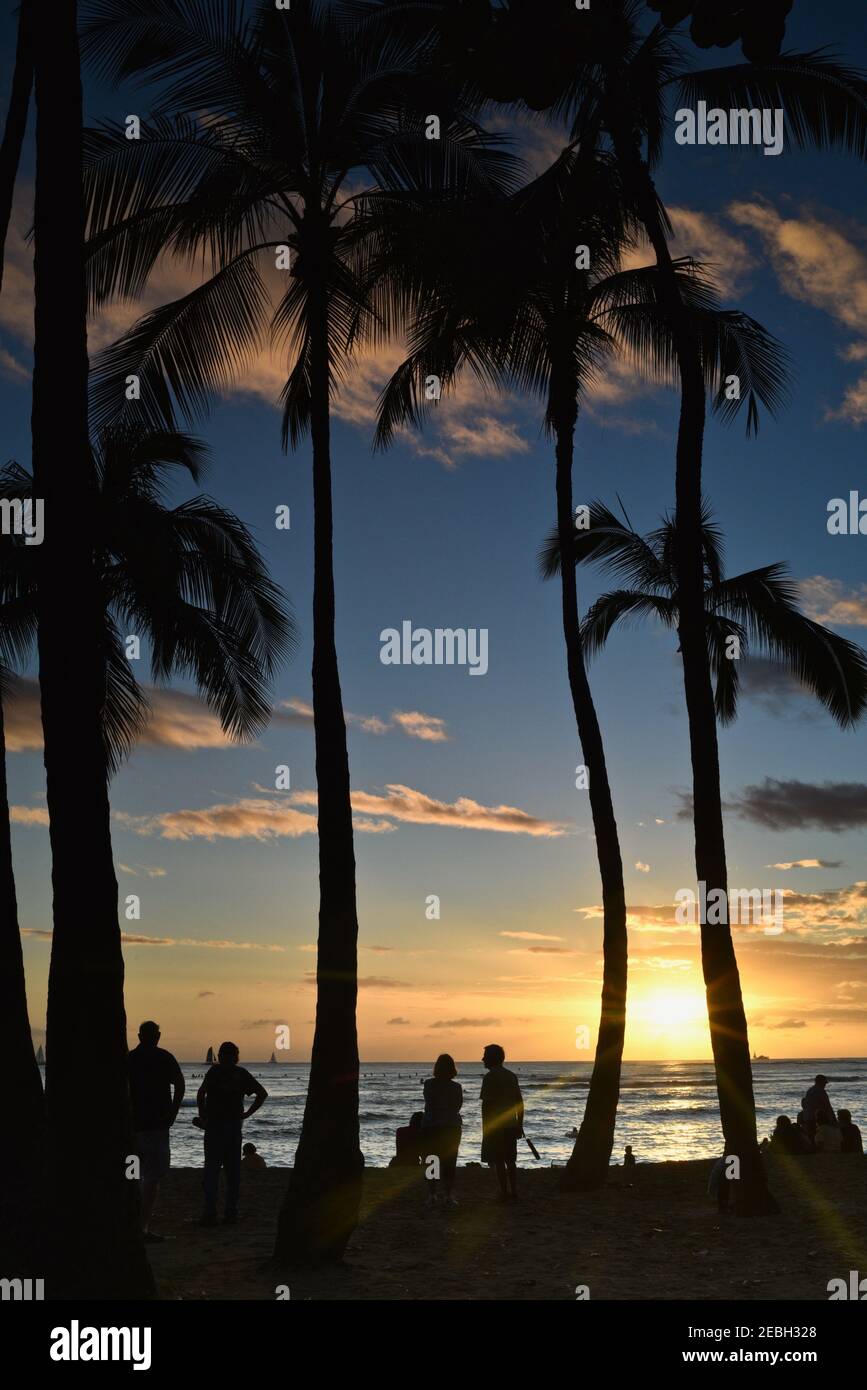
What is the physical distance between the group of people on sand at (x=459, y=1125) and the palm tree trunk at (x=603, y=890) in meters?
1.29

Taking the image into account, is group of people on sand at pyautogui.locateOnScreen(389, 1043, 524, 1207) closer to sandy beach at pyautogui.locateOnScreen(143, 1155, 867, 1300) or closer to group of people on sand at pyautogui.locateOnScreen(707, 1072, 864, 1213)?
sandy beach at pyautogui.locateOnScreen(143, 1155, 867, 1300)

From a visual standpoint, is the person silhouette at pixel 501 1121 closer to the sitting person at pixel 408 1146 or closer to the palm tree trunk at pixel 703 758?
the palm tree trunk at pixel 703 758

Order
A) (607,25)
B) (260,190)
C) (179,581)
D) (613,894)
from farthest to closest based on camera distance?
1. (179,581)
2. (613,894)
3. (607,25)
4. (260,190)

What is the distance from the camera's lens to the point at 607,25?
47.6 feet

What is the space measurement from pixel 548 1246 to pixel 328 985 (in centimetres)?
325

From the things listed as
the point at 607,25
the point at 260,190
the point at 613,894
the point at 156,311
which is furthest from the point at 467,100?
the point at 613,894

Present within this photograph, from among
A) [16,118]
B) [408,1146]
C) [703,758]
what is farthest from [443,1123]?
[16,118]

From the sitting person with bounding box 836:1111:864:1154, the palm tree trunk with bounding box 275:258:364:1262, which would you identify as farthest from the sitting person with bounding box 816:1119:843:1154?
the palm tree trunk with bounding box 275:258:364:1262

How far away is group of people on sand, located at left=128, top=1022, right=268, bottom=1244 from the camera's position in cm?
1186

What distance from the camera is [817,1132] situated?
73.0ft

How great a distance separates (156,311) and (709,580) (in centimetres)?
1014

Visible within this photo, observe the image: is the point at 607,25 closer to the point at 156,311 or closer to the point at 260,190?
the point at 260,190

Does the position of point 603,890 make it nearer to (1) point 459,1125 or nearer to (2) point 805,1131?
(1) point 459,1125

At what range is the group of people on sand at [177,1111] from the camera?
11859mm
